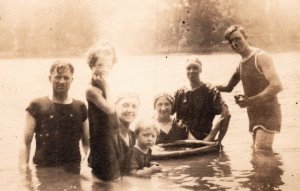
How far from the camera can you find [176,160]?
428 centimetres

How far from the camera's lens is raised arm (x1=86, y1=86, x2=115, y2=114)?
4168 millimetres

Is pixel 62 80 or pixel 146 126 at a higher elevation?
pixel 62 80

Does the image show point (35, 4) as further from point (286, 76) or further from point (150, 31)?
point (286, 76)

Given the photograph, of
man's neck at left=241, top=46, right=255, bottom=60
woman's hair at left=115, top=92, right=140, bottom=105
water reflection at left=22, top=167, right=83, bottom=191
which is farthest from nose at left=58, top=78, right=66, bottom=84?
man's neck at left=241, top=46, right=255, bottom=60

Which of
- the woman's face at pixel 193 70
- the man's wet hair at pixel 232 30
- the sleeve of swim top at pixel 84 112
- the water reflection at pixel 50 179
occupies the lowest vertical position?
the water reflection at pixel 50 179

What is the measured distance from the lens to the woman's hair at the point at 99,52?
4.20 meters

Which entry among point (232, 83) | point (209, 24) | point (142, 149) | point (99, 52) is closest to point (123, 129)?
point (142, 149)

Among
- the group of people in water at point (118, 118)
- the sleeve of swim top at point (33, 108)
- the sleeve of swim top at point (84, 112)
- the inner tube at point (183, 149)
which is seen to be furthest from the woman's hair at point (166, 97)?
the sleeve of swim top at point (33, 108)

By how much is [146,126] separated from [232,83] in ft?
2.96

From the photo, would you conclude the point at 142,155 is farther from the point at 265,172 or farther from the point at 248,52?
the point at 248,52

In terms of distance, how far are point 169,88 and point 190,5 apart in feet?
2.63

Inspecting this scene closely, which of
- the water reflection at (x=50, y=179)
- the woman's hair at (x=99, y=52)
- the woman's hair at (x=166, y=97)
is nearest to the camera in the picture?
the water reflection at (x=50, y=179)

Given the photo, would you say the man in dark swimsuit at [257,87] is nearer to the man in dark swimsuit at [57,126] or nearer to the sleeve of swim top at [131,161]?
the sleeve of swim top at [131,161]

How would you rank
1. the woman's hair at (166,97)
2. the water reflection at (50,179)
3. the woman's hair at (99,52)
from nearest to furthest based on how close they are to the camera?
1. the water reflection at (50,179)
2. the woman's hair at (99,52)
3. the woman's hair at (166,97)
